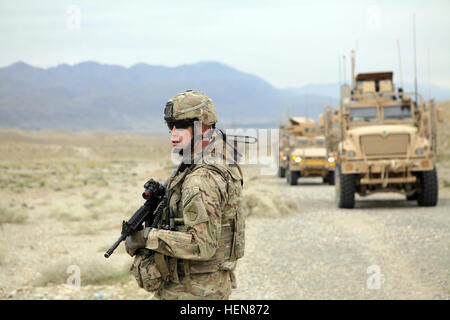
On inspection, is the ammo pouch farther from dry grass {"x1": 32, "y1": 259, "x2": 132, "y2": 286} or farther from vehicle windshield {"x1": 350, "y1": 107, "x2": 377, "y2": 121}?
vehicle windshield {"x1": 350, "y1": 107, "x2": 377, "y2": 121}

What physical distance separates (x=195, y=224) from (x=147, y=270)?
0.42m

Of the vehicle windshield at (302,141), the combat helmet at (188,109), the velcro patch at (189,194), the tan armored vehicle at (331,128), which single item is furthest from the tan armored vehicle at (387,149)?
the velcro patch at (189,194)

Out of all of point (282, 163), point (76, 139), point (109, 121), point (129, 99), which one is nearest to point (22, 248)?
point (282, 163)

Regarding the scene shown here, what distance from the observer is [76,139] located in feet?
354

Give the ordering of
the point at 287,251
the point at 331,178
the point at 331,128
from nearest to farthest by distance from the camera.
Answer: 1. the point at 287,251
2. the point at 331,128
3. the point at 331,178

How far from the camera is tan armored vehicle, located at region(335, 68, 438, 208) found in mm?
12688

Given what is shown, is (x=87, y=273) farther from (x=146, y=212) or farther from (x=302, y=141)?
(x=302, y=141)

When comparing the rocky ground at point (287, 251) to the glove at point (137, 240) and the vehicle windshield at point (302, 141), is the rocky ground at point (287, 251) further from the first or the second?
the vehicle windshield at point (302, 141)

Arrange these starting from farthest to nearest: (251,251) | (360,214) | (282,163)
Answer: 1. (282,163)
2. (360,214)
3. (251,251)

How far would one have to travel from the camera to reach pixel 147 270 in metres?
3.18

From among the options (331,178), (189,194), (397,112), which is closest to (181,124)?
(189,194)
